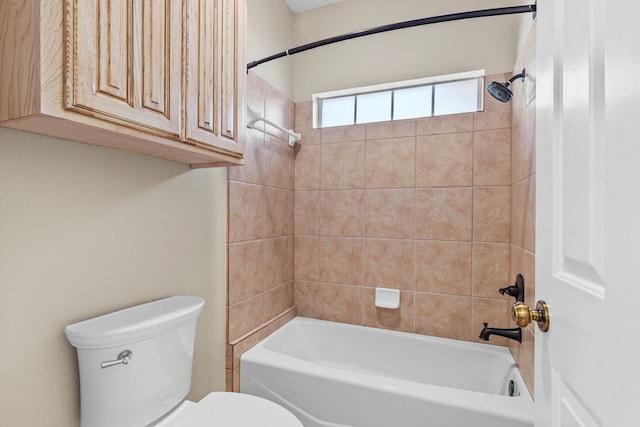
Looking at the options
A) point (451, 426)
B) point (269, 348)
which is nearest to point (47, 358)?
point (269, 348)

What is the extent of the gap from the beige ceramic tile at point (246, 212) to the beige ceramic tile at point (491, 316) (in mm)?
1380

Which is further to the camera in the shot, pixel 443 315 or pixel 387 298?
pixel 387 298

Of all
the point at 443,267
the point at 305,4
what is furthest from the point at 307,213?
the point at 305,4

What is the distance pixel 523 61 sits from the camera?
5.29 ft

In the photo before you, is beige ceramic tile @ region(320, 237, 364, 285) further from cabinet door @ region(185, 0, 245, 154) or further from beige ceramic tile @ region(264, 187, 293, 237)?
cabinet door @ region(185, 0, 245, 154)

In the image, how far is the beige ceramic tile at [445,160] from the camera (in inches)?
77.8

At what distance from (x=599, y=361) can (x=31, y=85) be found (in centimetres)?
115

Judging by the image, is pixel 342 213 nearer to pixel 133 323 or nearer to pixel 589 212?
pixel 133 323

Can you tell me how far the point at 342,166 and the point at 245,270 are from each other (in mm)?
972

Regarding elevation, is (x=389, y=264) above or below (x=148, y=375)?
above

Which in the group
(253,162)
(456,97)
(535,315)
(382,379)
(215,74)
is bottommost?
(382,379)

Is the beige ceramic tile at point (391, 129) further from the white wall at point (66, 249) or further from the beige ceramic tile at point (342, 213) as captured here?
the white wall at point (66, 249)

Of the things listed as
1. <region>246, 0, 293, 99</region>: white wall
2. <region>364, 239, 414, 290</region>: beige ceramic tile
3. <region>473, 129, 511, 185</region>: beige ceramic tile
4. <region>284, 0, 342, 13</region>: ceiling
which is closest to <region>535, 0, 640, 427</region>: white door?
<region>473, 129, 511, 185</region>: beige ceramic tile

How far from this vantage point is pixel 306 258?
239cm
